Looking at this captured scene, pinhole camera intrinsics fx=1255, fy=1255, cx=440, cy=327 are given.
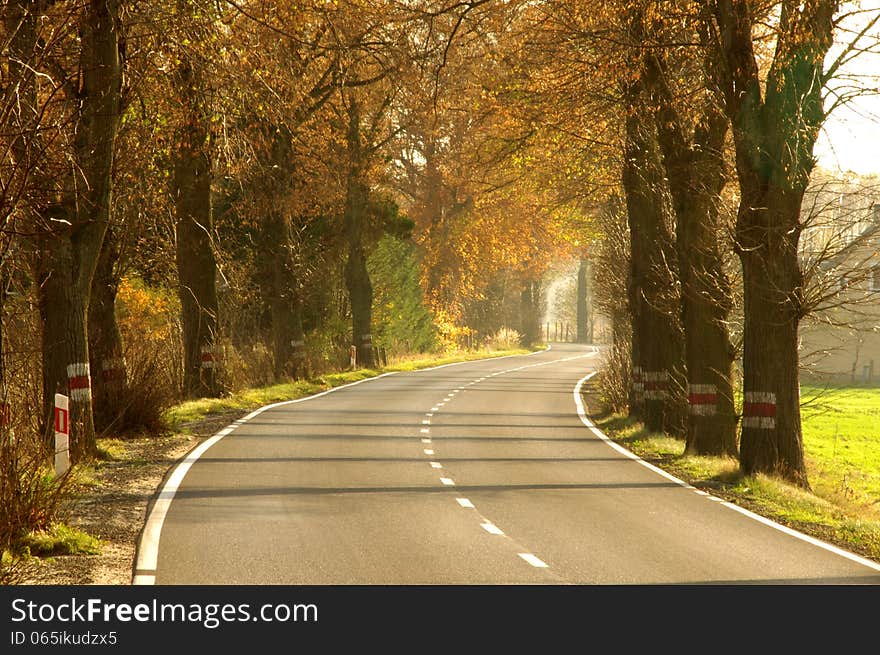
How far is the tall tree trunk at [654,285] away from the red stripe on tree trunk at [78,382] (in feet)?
38.4

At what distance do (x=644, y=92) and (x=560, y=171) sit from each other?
30.4 ft

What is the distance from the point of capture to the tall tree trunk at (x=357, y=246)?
41375mm

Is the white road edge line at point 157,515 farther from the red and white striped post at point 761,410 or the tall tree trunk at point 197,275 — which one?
the red and white striped post at point 761,410

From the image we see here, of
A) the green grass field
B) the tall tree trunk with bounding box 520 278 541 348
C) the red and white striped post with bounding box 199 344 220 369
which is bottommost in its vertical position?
the green grass field

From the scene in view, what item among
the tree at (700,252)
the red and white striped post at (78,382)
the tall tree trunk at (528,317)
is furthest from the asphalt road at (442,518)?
the tall tree trunk at (528,317)

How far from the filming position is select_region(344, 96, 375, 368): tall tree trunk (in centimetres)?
4138

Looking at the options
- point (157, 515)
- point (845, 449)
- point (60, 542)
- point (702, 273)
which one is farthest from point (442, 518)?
point (845, 449)

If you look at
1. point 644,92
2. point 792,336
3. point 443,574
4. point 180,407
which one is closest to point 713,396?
point 792,336

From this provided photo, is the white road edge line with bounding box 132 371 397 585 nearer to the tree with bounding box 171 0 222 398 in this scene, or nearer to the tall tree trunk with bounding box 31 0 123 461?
the tall tree trunk with bounding box 31 0 123 461

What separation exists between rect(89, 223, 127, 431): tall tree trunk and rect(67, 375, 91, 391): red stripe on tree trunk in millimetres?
2390

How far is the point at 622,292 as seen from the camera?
3219 centimetres

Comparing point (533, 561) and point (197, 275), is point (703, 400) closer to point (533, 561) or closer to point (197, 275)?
point (533, 561)

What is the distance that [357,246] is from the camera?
142 ft

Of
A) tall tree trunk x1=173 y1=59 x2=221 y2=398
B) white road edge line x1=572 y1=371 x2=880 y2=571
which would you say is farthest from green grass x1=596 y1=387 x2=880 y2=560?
tall tree trunk x1=173 y1=59 x2=221 y2=398
